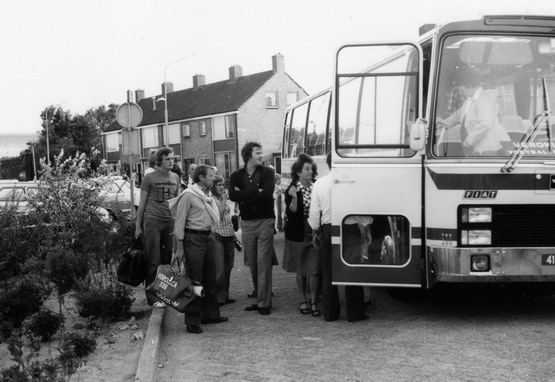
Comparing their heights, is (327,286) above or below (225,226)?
below

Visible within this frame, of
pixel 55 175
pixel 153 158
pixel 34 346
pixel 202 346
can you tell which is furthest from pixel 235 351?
pixel 55 175

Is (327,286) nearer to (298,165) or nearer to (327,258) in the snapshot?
(327,258)

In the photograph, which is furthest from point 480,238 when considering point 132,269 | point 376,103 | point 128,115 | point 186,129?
point 186,129

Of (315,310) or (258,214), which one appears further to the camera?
(258,214)

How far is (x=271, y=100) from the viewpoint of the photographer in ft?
198

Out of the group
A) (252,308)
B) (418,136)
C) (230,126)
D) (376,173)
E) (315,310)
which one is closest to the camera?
(418,136)

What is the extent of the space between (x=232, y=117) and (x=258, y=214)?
49890 millimetres

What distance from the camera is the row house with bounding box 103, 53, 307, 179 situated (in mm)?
58500

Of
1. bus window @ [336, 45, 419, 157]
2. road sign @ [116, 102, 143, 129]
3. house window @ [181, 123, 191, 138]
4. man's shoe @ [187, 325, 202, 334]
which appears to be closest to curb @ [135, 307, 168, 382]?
man's shoe @ [187, 325, 202, 334]

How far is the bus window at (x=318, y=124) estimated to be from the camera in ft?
46.9

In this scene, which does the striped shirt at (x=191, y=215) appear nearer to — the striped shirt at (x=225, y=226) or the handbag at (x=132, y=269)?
the handbag at (x=132, y=269)

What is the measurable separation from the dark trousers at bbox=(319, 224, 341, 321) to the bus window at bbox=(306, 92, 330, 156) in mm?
5890

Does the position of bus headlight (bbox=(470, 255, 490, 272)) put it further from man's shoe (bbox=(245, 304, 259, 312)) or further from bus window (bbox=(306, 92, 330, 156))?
bus window (bbox=(306, 92, 330, 156))

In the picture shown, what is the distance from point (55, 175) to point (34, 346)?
6.24 m
